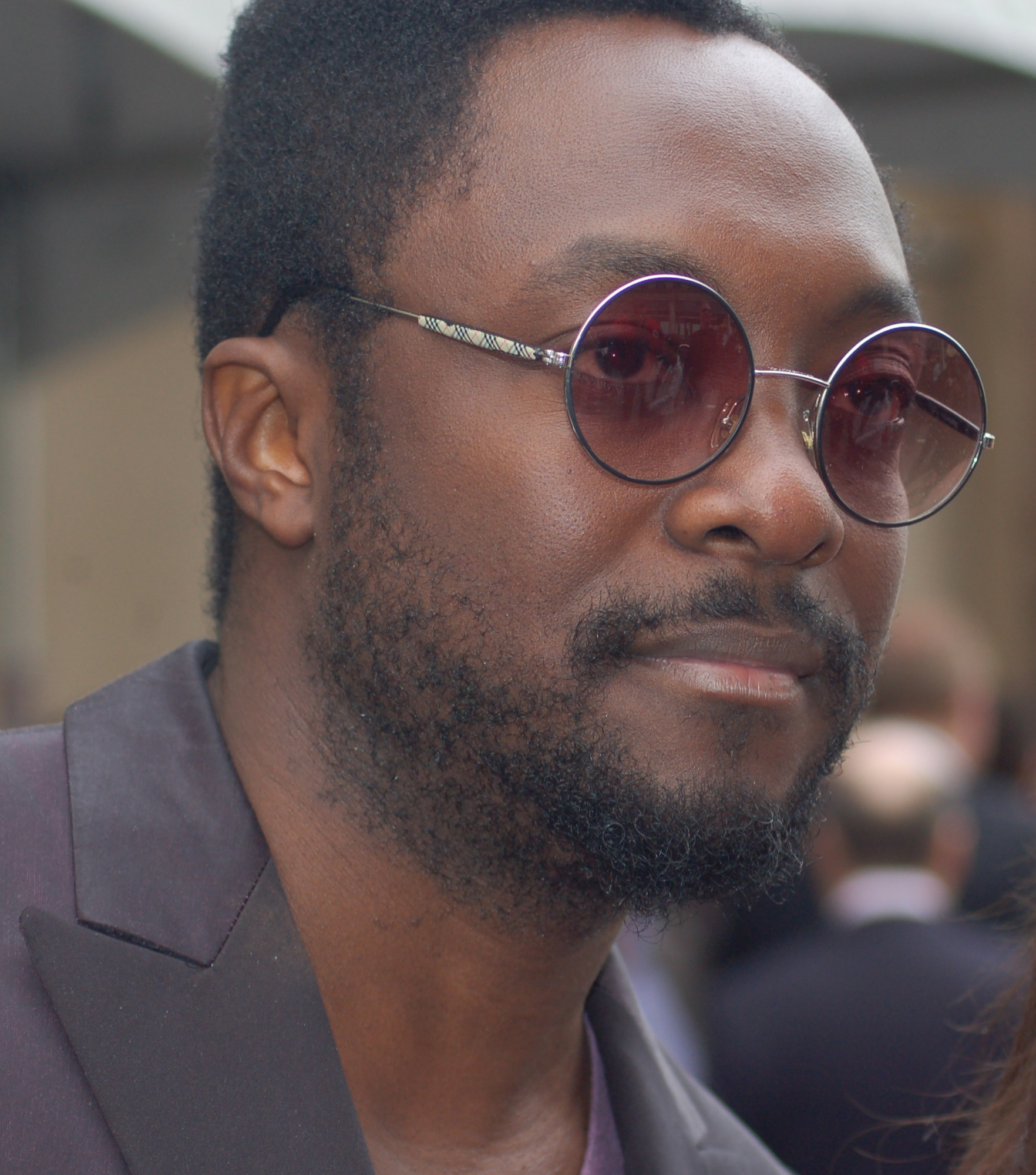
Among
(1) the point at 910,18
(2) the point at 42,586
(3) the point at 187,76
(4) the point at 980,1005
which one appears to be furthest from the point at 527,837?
(2) the point at 42,586

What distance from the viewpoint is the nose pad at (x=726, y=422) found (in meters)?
2.04

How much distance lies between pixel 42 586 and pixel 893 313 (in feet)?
24.0

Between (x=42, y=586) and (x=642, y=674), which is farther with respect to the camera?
(x=42, y=586)

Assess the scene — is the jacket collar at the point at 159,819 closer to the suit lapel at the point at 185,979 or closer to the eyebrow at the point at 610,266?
the suit lapel at the point at 185,979

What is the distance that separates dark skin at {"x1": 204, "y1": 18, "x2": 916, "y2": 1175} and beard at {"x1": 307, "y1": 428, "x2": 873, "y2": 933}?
3cm

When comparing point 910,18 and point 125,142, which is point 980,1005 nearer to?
point 910,18

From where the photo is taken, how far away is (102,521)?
29.9ft

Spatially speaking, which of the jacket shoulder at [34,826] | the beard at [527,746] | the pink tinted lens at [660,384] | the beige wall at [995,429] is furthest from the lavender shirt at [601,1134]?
the beige wall at [995,429]

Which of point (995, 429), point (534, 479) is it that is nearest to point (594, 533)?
point (534, 479)

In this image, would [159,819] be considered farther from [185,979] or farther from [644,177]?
[644,177]

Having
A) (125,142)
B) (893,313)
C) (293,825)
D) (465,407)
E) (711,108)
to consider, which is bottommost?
(125,142)

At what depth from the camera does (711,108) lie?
2168mm

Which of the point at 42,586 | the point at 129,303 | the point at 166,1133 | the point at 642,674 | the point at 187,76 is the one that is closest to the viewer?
the point at 166,1133

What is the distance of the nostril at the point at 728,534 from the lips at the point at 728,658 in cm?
12
